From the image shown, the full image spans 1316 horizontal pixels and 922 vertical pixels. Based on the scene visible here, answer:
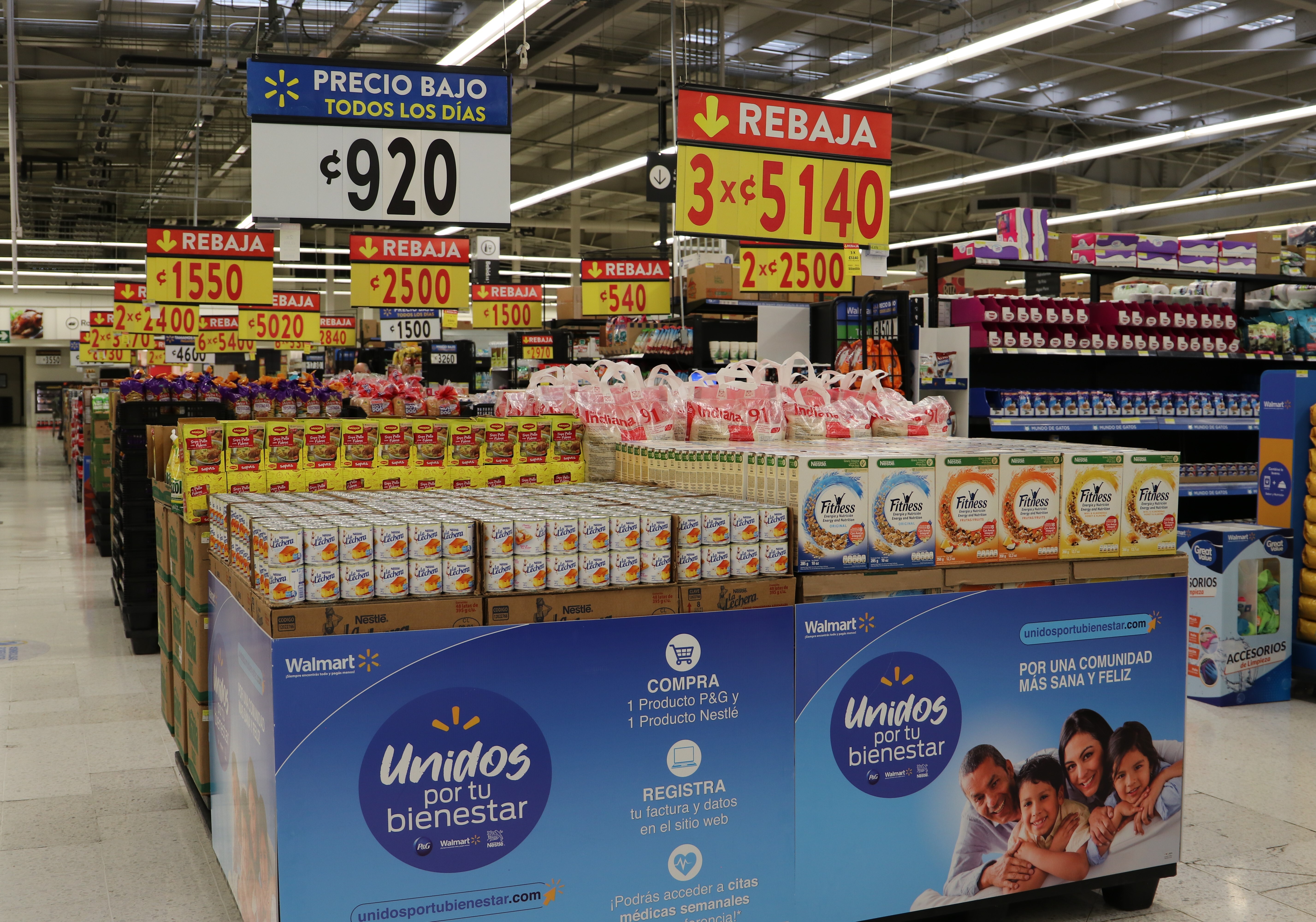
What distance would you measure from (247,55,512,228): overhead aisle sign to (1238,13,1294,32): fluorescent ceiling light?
957 cm

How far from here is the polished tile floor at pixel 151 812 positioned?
307cm

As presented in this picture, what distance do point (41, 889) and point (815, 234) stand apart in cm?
439

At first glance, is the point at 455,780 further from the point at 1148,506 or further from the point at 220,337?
the point at 220,337

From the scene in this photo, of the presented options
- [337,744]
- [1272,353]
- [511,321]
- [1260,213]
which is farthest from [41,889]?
[1260,213]

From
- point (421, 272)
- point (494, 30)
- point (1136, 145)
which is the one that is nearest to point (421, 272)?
point (421, 272)

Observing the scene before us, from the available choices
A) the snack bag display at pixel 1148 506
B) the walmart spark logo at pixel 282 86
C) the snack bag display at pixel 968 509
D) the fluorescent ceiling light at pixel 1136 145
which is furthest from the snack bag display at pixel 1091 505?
the fluorescent ceiling light at pixel 1136 145

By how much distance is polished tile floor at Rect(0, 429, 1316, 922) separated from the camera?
3.07m

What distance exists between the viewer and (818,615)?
8.96 feet

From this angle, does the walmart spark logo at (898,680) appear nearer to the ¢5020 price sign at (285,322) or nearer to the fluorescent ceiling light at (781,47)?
the fluorescent ceiling light at (781,47)

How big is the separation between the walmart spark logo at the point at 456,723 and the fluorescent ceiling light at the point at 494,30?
16.4 feet

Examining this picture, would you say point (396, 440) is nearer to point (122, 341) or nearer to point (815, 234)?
point (815, 234)

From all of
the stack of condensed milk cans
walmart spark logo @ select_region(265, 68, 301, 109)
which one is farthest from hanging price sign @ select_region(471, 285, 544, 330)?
the stack of condensed milk cans

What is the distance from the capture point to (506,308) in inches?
621

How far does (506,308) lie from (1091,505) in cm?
1340
